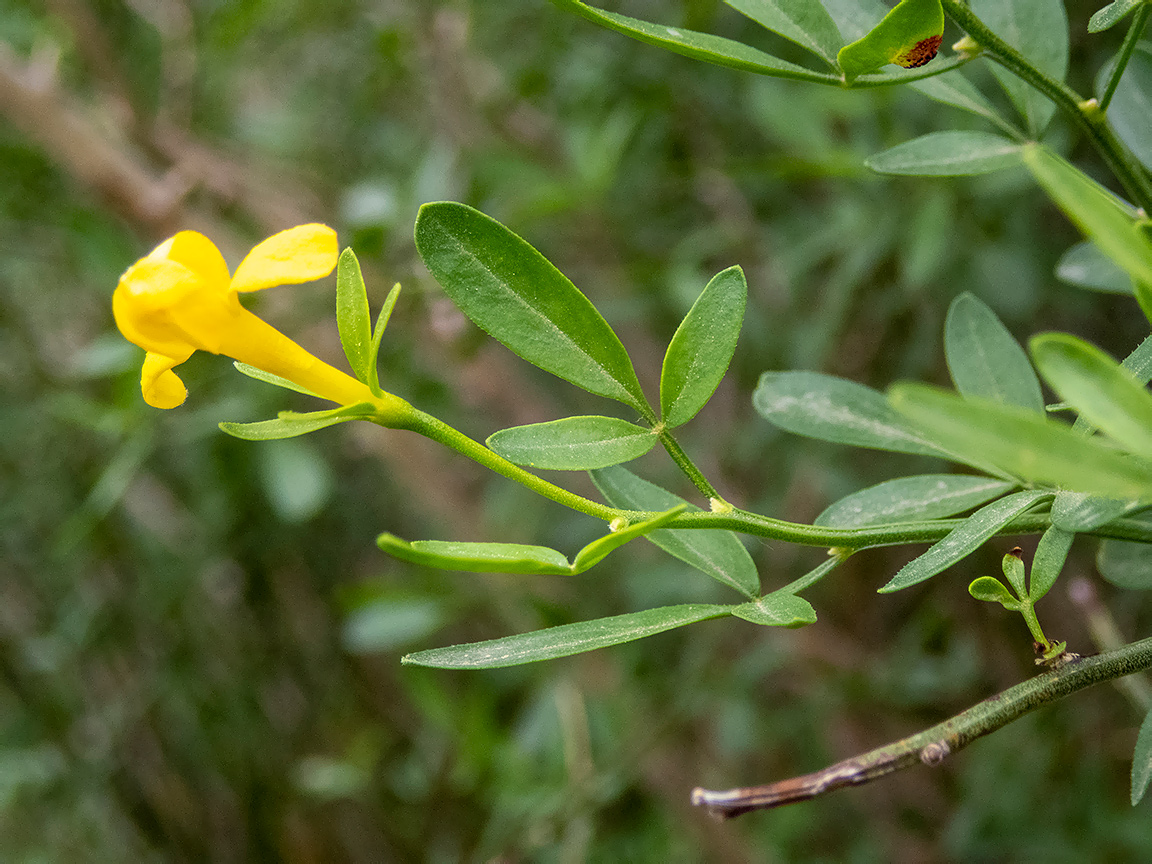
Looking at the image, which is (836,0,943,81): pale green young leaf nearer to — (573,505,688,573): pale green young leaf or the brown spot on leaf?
the brown spot on leaf

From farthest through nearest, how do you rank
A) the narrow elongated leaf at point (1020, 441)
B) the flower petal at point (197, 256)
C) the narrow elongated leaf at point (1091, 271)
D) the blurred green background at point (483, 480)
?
the blurred green background at point (483, 480)
the narrow elongated leaf at point (1091, 271)
the flower petal at point (197, 256)
the narrow elongated leaf at point (1020, 441)

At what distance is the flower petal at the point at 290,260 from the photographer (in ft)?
0.84

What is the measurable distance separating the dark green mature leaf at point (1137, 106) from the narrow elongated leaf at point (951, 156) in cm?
7

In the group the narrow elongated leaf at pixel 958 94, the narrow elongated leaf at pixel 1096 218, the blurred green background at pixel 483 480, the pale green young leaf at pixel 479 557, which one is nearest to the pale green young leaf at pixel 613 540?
the pale green young leaf at pixel 479 557

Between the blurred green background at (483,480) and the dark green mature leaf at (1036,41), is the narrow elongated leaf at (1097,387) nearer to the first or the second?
the dark green mature leaf at (1036,41)

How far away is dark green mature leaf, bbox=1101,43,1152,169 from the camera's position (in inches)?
14.1

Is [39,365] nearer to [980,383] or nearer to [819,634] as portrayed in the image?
[819,634]

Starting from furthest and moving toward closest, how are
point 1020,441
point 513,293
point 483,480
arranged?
point 483,480 → point 513,293 → point 1020,441

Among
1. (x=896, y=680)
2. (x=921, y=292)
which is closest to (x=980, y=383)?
(x=921, y=292)

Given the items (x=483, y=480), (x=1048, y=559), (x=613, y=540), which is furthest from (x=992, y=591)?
(x=483, y=480)

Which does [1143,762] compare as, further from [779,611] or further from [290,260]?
[290,260]

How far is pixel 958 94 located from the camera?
Answer: 0.34m

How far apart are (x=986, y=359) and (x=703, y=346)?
12cm

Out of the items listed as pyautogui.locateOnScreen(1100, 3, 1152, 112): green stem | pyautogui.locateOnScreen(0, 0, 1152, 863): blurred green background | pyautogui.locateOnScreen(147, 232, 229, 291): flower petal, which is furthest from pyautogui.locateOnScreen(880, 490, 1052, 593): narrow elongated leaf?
pyautogui.locateOnScreen(0, 0, 1152, 863): blurred green background
